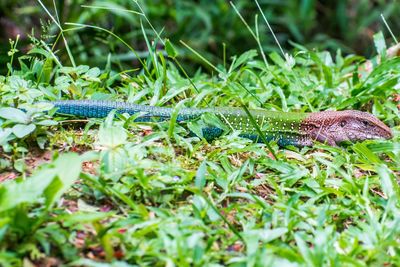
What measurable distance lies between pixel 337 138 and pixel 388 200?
134 cm

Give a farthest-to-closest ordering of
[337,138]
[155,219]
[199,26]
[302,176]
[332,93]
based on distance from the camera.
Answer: [199,26] < [332,93] < [337,138] < [302,176] < [155,219]

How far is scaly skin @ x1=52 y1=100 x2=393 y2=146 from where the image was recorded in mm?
4258

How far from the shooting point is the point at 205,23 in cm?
970

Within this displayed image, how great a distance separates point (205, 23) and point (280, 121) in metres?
5.30

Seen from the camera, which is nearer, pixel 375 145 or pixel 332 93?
pixel 375 145

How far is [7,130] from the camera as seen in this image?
142 inches

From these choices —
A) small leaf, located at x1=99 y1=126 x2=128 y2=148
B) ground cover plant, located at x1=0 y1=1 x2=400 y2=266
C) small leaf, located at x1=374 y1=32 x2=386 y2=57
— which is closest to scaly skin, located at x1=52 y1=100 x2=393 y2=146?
ground cover plant, located at x1=0 y1=1 x2=400 y2=266

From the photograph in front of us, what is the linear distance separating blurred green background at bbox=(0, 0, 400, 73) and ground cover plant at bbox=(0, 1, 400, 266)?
10.0ft

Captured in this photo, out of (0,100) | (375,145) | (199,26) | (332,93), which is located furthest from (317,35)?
(0,100)

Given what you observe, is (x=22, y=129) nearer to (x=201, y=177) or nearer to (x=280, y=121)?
(x=201, y=177)

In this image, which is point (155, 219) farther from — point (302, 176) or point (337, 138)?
point (337, 138)

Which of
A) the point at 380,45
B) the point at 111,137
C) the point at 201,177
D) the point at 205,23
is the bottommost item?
the point at 205,23

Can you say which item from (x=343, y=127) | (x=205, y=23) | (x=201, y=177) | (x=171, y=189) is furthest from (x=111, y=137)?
(x=205, y=23)

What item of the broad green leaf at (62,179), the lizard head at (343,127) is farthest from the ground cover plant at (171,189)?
the lizard head at (343,127)
